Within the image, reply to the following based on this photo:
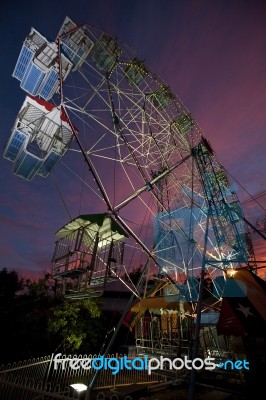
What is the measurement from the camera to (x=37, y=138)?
385 inches

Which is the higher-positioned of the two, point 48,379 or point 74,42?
point 74,42

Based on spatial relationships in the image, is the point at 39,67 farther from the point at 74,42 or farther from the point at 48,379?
the point at 48,379

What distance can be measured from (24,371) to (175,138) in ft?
41.7

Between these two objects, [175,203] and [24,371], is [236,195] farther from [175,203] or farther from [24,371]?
[24,371]

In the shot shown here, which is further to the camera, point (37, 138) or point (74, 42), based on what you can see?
point (74, 42)

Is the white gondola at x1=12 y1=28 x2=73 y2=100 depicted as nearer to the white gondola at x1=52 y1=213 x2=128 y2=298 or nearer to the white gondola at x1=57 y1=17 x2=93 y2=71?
the white gondola at x1=57 y1=17 x2=93 y2=71

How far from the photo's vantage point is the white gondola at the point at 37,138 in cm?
922

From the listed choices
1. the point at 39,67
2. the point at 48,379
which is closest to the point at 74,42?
the point at 39,67

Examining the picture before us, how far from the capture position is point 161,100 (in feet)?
42.6

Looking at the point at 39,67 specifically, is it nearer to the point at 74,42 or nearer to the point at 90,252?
the point at 74,42

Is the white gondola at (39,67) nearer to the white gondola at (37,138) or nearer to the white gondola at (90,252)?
the white gondola at (37,138)

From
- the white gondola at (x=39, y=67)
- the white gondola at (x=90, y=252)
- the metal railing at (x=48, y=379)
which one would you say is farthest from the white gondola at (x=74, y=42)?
Result: the metal railing at (x=48, y=379)

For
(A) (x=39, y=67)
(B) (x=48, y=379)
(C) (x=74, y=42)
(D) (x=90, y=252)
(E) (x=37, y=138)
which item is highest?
(C) (x=74, y=42)

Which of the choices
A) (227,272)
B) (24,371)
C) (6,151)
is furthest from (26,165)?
(227,272)
